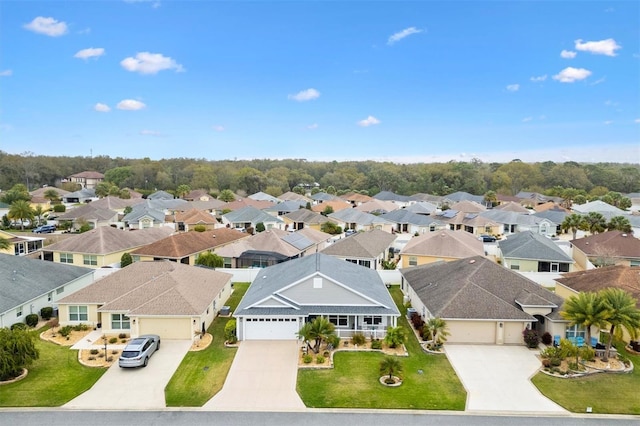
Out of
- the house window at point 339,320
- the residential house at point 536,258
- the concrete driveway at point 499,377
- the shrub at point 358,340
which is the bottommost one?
the concrete driveway at point 499,377

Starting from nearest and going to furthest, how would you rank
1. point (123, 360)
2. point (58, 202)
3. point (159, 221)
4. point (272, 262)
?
1. point (123, 360)
2. point (272, 262)
3. point (159, 221)
4. point (58, 202)

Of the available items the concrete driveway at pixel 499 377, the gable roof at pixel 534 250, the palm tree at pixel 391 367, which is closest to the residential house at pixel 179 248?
the palm tree at pixel 391 367

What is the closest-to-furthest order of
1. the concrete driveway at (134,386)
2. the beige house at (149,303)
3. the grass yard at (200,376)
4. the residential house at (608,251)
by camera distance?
the concrete driveway at (134,386)
the grass yard at (200,376)
the beige house at (149,303)
the residential house at (608,251)

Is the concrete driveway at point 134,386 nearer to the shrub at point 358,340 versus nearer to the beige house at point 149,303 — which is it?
the beige house at point 149,303

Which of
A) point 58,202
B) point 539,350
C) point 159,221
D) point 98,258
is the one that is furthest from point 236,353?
point 58,202

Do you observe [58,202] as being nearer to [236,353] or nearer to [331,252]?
[331,252]

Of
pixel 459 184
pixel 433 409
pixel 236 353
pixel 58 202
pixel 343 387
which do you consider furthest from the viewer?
pixel 459 184

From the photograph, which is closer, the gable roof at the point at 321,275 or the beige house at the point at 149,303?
the beige house at the point at 149,303
